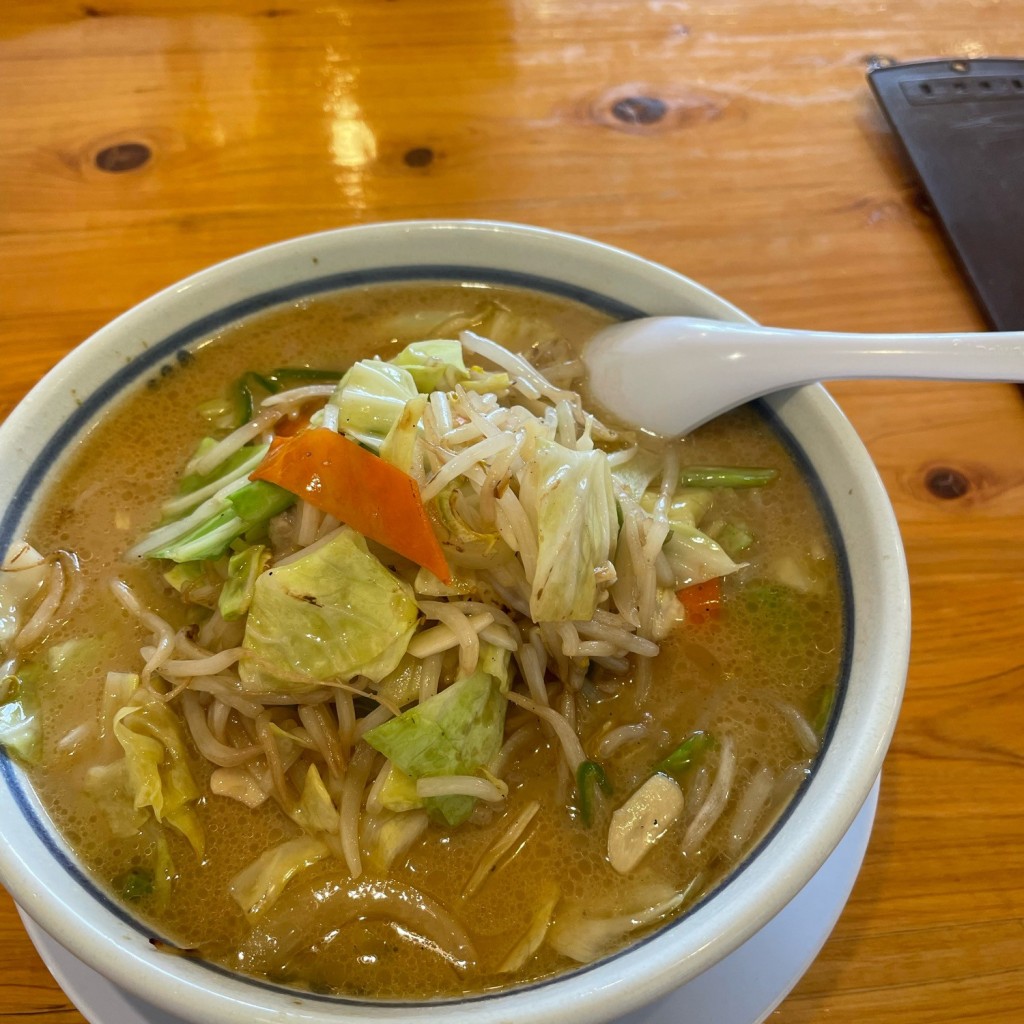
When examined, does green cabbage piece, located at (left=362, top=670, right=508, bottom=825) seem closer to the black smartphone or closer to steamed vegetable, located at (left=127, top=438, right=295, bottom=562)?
steamed vegetable, located at (left=127, top=438, right=295, bottom=562)

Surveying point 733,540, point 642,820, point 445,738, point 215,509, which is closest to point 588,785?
point 642,820

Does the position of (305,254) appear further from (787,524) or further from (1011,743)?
(1011,743)

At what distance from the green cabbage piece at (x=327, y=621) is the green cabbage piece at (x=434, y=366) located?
37 cm

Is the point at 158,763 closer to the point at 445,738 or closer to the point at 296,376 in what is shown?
the point at 445,738

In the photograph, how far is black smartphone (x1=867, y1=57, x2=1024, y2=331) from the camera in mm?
1886

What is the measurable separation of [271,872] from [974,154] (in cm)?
222

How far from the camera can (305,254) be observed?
1476mm

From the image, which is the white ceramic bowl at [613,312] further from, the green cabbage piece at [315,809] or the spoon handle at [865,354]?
the green cabbage piece at [315,809]

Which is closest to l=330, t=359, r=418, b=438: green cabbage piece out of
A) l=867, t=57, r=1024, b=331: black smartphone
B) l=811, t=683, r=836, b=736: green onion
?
l=811, t=683, r=836, b=736: green onion

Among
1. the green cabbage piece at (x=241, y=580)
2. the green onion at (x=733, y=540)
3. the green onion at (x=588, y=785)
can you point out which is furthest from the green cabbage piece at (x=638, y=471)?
the green cabbage piece at (x=241, y=580)

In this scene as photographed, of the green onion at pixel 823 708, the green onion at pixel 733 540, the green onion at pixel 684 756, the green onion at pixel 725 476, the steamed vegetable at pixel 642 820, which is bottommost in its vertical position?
the steamed vegetable at pixel 642 820

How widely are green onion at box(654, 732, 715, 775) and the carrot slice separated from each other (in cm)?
39

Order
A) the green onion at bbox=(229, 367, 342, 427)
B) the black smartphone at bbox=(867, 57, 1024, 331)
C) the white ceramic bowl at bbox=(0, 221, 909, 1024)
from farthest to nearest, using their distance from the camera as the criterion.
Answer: the black smartphone at bbox=(867, 57, 1024, 331) → the green onion at bbox=(229, 367, 342, 427) → the white ceramic bowl at bbox=(0, 221, 909, 1024)

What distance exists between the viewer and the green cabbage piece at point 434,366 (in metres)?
1.35
